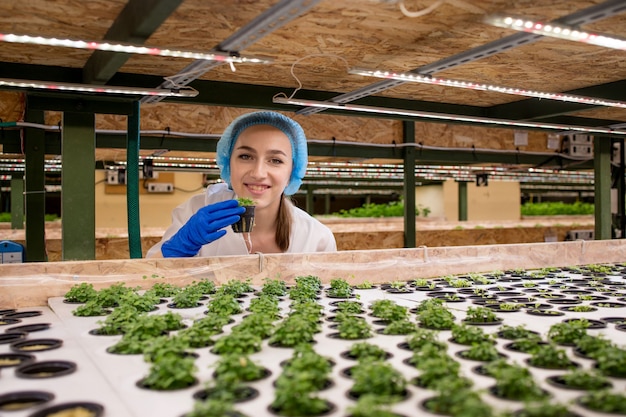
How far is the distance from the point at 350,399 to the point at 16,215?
33.3 feet

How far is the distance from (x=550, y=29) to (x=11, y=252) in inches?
203

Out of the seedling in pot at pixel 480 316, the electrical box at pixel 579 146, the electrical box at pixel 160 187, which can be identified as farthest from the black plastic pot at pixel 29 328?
the electrical box at pixel 160 187

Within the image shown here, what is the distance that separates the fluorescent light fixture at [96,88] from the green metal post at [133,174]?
40cm

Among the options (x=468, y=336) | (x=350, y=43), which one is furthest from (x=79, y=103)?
(x=468, y=336)

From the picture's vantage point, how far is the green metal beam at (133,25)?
220cm

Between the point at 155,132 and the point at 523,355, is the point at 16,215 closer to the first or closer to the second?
the point at 155,132

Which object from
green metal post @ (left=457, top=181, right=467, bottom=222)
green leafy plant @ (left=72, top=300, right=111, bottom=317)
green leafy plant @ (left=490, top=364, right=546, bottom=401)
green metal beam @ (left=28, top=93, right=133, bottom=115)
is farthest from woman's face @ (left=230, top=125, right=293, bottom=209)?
green metal post @ (left=457, top=181, right=467, bottom=222)

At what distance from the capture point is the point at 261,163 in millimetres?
3973

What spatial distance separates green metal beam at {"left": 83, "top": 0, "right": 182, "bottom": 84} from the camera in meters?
2.20

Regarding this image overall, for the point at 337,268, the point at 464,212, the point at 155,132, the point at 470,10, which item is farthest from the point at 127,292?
the point at 464,212

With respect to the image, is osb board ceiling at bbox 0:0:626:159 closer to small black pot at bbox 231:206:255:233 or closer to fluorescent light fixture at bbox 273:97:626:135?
fluorescent light fixture at bbox 273:97:626:135

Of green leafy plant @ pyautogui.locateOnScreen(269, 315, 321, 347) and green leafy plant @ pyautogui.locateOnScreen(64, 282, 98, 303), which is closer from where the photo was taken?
green leafy plant @ pyautogui.locateOnScreen(269, 315, 321, 347)

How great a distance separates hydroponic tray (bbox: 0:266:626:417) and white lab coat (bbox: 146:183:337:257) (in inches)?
41.7

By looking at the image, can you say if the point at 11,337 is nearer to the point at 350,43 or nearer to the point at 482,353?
the point at 482,353
